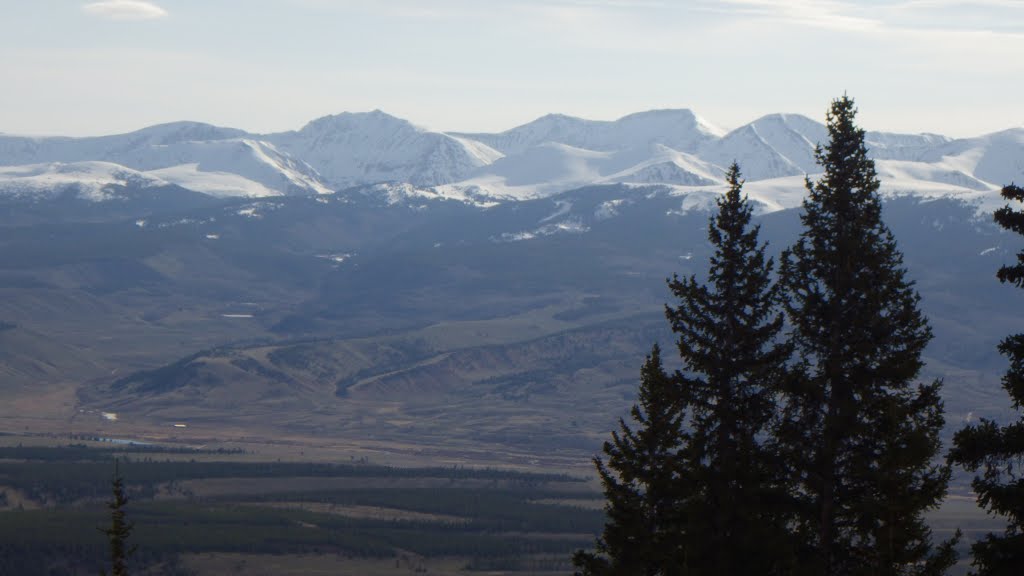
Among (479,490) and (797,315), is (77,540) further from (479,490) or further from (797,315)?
(797,315)

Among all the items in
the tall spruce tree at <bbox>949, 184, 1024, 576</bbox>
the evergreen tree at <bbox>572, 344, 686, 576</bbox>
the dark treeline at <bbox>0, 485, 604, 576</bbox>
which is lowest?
the dark treeline at <bbox>0, 485, 604, 576</bbox>

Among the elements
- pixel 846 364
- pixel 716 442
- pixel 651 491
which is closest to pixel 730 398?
pixel 716 442

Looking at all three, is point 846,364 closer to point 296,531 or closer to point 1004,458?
point 1004,458

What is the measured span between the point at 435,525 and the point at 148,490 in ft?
130

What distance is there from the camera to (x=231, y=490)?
196 meters

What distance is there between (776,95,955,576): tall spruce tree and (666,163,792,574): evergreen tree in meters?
0.60

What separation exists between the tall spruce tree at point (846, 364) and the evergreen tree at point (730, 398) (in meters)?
0.60

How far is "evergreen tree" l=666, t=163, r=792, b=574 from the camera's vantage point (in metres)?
33.6

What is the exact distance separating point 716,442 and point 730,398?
98 cm

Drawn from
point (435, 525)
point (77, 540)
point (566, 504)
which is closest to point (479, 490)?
point (566, 504)

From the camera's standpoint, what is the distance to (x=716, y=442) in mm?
34844

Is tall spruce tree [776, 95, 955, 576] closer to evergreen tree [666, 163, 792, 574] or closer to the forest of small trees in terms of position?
the forest of small trees

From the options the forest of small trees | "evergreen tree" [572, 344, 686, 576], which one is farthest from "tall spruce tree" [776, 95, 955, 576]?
"evergreen tree" [572, 344, 686, 576]

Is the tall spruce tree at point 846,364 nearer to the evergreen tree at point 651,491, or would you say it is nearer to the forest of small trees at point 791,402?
the forest of small trees at point 791,402
